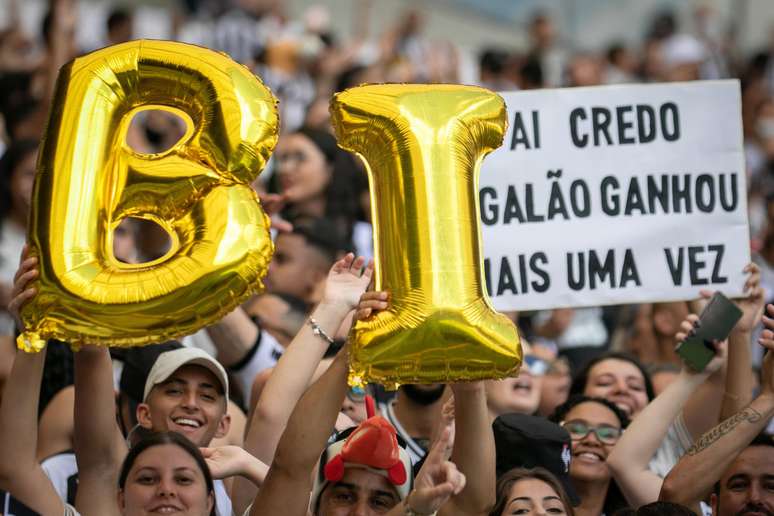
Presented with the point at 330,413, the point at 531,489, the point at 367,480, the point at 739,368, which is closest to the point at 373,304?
the point at 330,413

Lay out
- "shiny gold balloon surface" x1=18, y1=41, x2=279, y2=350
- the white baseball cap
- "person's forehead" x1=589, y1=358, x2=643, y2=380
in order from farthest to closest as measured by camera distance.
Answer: "person's forehead" x1=589, y1=358, x2=643, y2=380, the white baseball cap, "shiny gold balloon surface" x1=18, y1=41, x2=279, y2=350

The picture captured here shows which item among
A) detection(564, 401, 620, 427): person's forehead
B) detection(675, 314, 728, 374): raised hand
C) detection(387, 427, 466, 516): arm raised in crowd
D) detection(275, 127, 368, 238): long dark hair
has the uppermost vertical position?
detection(275, 127, 368, 238): long dark hair

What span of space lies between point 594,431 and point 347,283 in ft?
4.81

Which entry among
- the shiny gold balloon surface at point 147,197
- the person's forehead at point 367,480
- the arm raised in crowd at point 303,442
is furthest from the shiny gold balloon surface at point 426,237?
the person's forehead at point 367,480

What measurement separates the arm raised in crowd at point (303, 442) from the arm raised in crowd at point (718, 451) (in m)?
1.44

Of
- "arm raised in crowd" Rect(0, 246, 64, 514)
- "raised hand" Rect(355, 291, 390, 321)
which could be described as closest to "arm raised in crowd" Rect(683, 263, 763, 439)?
"raised hand" Rect(355, 291, 390, 321)

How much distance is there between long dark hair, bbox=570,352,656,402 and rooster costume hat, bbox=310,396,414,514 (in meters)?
1.71

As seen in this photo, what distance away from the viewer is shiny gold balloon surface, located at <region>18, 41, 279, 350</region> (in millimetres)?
3945

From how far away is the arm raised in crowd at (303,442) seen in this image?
167 inches

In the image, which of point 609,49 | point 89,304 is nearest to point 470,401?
point 89,304

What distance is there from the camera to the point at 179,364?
17.0 ft

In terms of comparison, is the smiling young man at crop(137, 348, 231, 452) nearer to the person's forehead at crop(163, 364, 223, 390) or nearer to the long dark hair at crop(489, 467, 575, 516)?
the person's forehead at crop(163, 364, 223, 390)

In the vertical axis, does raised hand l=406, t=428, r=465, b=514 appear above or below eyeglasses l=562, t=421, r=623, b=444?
below

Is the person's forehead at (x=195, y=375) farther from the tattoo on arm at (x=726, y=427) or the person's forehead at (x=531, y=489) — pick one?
the tattoo on arm at (x=726, y=427)
